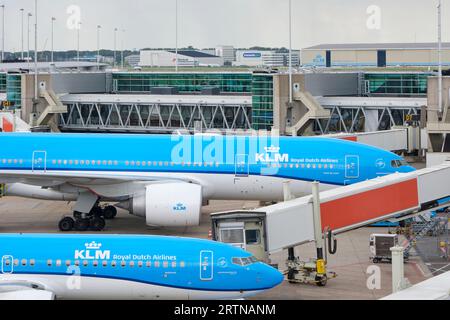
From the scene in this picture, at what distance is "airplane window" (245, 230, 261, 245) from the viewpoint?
3822cm

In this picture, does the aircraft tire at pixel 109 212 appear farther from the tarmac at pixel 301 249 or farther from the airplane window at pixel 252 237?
the airplane window at pixel 252 237

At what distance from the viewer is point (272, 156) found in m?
51.0

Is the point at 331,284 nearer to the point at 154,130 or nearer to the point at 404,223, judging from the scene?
the point at 404,223

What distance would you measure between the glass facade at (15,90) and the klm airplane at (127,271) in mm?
52826

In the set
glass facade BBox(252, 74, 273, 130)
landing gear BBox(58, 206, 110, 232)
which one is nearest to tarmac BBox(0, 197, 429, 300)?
landing gear BBox(58, 206, 110, 232)

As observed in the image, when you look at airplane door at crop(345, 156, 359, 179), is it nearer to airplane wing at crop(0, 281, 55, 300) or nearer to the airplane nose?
the airplane nose

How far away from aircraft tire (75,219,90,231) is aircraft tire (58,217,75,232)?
0.25 meters

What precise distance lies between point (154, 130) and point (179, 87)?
1510cm

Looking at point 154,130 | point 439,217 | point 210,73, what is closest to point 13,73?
point 154,130

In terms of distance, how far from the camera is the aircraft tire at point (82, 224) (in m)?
51.6

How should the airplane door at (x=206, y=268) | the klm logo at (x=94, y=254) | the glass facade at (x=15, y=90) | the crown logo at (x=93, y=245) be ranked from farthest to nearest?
the glass facade at (x=15, y=90)
the crown logo at (x=93, y=245)
the klm logo at (x=94, y=254)
the airplane door at (x=206, y=268)

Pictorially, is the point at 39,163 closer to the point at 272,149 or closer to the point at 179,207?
the point at 179,207

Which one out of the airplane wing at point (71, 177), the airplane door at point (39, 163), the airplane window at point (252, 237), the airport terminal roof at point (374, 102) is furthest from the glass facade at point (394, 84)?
the airplane window at point (252, 237)
